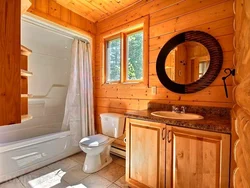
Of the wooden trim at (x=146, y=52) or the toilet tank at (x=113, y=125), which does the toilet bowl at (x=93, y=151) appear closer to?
the toilet tank at (x=113, y=125)

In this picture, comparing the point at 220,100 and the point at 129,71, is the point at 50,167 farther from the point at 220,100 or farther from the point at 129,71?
the point at 220,100

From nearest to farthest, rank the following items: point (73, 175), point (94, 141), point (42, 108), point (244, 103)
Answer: point (244, 103) < point (73, 175) < point (94, 141) < point (42, 108)

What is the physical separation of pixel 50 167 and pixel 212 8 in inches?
114

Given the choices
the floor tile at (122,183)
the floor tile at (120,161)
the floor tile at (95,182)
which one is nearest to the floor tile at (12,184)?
the floor tile at (95,182)

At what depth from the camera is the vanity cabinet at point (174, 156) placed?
1042mm

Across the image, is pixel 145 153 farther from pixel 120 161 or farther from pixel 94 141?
pixel 120 161

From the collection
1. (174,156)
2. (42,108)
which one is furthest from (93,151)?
(42,108)

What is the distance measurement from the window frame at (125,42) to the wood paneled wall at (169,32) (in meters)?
0.06

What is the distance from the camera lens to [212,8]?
1.56 metres

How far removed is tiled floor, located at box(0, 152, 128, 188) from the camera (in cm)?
166

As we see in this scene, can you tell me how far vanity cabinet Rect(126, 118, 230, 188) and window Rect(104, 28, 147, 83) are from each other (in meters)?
0.96

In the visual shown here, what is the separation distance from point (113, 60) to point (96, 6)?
0.91 metres

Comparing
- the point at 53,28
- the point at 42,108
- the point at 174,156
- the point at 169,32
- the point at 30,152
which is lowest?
the point at 30,152

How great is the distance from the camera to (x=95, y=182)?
1722 millimetres
